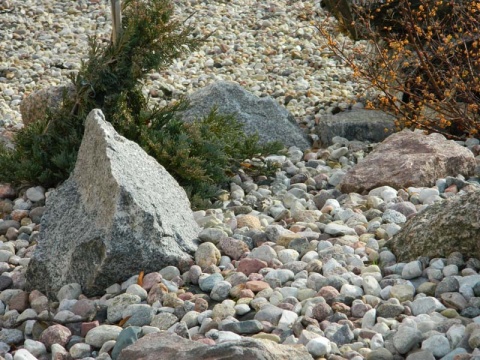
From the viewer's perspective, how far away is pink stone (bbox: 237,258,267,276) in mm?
4051

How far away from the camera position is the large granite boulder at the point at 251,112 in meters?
6.35

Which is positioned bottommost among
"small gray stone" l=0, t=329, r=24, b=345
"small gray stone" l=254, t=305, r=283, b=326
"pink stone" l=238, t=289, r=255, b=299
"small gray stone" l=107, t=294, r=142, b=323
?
"small gray stone" l=0, t=329, r=24, b=345

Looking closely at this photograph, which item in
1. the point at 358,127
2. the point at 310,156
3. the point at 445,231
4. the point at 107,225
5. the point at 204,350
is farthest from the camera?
the point at 358,127

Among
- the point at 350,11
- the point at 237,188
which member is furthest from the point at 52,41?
the point at 237,188

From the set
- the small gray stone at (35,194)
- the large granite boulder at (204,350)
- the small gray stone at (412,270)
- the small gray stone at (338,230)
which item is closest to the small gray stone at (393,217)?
the small gray stone at (338,230)

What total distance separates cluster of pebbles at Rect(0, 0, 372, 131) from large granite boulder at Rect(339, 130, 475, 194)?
4.86 feet

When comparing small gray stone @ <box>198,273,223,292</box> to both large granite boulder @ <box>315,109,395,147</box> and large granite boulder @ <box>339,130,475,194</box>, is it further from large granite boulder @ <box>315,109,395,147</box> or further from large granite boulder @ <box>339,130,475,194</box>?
large granite boulder @ <box>315,109,395,147</box>

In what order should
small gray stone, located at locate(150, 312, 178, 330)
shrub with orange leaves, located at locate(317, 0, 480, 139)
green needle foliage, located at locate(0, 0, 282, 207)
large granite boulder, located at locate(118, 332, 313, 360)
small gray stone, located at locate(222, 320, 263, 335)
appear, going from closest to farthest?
1. large granite boulder, located at locate(118, 332, 313, 360)
2. small gray stone, located at locate(222, 320, 263, 335)
3. small gray stone, located at locate(150, 312, 178, 330)
4. green needle foliage, located at locate(0, 0, 282, 207)
5. shrub with orange leaves, located at locate(317, 0, 480, 139)

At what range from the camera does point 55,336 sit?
11.9 feet

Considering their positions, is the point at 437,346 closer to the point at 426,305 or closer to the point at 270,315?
the point at 426,305

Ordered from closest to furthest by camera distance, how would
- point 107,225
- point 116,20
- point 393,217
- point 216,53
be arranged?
point 107,225
point 393,217
point 116,20
point 216,53

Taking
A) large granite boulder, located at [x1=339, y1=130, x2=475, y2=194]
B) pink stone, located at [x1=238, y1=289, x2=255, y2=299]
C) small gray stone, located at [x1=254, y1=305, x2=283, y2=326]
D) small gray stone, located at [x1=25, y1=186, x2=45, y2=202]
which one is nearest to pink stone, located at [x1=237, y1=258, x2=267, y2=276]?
pink stone, located at [x1=238, y1=289, x2=255, y2=299]

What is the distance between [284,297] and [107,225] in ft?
2.98

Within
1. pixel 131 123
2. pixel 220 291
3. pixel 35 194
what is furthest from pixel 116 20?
pixel 220 291
